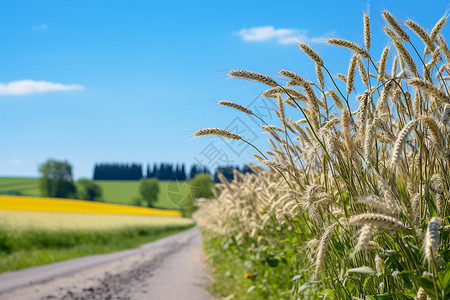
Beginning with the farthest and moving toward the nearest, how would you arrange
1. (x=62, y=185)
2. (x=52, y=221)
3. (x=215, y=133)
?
(x=62, y=185) → (x=52, y=221) → (x=215, y=133)

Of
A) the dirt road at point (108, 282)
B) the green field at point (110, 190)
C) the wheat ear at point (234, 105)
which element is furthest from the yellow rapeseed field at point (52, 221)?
the green field at point (110, 190)

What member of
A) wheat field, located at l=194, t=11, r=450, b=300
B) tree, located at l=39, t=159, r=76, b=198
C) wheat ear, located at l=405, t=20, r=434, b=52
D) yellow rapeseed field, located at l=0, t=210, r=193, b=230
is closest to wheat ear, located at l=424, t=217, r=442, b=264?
wheat field, located at l=194, t=11, r=450, b=300

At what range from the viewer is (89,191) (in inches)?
3957

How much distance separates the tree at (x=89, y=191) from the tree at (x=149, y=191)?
1039 centimetres

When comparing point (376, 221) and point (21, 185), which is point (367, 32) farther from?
point (21, 185)

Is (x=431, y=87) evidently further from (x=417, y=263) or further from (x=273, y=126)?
(x=273, y=126)

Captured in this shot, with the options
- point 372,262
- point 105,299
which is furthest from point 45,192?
point 372,262

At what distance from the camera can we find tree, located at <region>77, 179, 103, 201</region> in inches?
3907

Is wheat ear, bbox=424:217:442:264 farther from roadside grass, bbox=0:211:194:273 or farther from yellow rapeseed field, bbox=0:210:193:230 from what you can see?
yellow rapeseed field, bbox=0:210:193:230

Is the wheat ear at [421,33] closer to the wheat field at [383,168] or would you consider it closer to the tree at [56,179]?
the wheat field at [383,168]

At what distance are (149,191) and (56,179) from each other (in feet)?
75.3

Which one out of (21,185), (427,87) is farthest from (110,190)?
(427,87)

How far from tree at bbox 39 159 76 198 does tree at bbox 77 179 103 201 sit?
2011mm

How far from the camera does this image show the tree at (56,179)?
96562 millimetres
